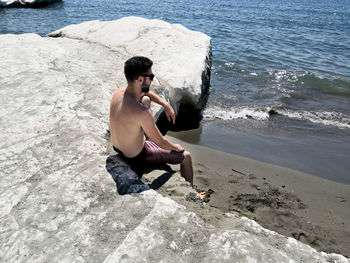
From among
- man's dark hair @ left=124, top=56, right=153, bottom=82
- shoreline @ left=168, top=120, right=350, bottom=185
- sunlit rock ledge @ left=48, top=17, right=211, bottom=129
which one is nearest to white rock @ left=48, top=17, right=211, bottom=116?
sunlit rock ledge @ left=48, top=17, right=211, bottom=129

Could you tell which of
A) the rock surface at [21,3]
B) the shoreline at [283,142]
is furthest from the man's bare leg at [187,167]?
the rock surface at [21,3]

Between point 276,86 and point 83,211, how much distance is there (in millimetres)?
7692

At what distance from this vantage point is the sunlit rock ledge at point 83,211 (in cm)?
224

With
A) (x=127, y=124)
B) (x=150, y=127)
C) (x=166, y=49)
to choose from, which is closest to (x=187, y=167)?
(x=150, y=127)

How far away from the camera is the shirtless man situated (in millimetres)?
3043

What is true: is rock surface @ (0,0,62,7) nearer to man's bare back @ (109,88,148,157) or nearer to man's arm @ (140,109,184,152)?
man's bare back @ (109,88,148,157)

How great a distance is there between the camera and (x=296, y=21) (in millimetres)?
20375

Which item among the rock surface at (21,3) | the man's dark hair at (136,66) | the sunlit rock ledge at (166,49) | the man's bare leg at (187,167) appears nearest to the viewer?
the man's dark hair at (136,66)

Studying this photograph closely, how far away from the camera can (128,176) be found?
3.01 metres

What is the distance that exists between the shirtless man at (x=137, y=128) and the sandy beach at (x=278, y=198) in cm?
46

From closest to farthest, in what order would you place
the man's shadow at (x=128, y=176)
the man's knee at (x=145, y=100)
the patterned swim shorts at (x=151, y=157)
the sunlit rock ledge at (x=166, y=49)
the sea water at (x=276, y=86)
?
the man's shadow at (x=128, y=176) → the patterned swim shorts at (x=151, y=157) → the man's knee at (x=145, y=100) → the sea water at (x=276, y=86) → the sunlit rock ledge at (x=166, y=49)

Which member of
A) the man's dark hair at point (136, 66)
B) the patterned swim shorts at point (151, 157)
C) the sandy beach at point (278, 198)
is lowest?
the sandy beach at point (278, 198)

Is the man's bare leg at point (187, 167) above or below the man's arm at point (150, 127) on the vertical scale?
below

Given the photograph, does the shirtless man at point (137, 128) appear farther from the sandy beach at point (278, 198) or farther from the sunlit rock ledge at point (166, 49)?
the sunlit rock ledge at point (166, 49)
